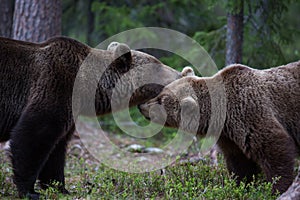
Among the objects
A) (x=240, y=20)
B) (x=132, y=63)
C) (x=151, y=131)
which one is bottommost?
(x=151, y=131)

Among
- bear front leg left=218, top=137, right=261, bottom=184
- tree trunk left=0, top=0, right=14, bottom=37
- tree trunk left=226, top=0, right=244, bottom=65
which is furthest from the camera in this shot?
tree trunk left=0, top=0, right=14, bottom=37

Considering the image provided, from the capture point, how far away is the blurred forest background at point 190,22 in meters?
8.66

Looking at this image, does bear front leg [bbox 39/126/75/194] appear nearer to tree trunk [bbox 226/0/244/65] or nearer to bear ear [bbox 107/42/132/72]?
bear ear [bbox 107/42/132/72]

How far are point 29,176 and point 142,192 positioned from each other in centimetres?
148

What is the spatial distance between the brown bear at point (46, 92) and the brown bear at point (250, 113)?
605mm

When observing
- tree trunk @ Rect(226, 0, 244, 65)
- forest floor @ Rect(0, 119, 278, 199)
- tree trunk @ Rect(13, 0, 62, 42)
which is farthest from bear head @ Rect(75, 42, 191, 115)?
tree trunk @ Rect(13, 0, 62, 42)

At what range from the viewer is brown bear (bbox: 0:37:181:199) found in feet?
19.2

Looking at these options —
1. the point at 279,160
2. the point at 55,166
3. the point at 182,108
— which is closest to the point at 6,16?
the point at 55,166

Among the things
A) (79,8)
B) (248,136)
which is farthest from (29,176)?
(79,8)

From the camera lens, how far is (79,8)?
15.4 m

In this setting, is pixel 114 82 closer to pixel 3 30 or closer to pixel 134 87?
pixel 134 87

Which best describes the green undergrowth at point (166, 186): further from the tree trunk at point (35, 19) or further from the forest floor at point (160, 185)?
the tree trunk at point (35, 19)

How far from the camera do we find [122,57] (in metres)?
6.80

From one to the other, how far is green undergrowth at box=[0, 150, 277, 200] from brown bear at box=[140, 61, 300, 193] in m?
0.32
